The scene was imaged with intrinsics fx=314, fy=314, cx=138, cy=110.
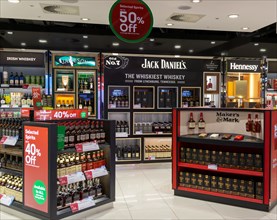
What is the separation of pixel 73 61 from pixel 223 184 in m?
4.14

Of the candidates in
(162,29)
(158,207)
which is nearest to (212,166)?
(158,207)

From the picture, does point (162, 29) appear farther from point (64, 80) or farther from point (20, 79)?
point (20, 79)

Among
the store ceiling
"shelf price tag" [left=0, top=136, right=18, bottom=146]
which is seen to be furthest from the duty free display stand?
the store ceiling

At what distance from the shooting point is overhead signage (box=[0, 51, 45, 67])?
6.84 meters

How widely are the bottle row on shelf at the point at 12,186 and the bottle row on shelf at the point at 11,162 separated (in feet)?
0.57

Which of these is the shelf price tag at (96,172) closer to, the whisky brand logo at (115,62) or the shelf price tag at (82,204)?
the shelf price tag at (82,204)

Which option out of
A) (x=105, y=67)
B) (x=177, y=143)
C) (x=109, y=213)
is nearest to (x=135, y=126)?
(x=105, y=67)

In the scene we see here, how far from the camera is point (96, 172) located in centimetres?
449

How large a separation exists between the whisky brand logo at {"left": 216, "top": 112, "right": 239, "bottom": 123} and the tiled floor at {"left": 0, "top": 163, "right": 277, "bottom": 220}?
1.39 m

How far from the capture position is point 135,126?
7500 mm

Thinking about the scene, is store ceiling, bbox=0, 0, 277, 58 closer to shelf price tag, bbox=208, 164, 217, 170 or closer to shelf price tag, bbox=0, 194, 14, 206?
shelf price tag, bbox=208, 164, 217, 170

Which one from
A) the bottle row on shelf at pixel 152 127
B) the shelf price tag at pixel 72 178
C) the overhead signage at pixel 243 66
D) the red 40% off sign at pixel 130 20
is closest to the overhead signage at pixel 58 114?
the shelf price tag at pixel 72 178

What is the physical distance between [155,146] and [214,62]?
2487 mm

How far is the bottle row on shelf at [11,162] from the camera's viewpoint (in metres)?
4.39
